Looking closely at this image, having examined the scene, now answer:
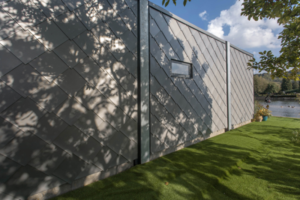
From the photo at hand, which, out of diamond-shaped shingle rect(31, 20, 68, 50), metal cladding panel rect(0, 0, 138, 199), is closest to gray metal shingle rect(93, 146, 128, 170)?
metal cladding panel rect(0, 0, 138, 199)

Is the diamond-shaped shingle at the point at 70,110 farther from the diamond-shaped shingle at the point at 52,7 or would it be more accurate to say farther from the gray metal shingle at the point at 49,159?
the diamond-shaped shingle at the point at 52,7

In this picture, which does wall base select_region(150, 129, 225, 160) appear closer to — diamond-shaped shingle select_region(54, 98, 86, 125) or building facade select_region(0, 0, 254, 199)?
building facade select_region(0, 0, 254, 199)

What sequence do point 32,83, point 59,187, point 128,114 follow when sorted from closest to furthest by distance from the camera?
point 32,83, point 59,187, point 128,114

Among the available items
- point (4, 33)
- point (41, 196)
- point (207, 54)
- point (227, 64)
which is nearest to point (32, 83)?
point (4, 33)

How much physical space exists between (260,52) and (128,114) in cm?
290

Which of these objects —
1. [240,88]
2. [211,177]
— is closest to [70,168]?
[211,177]

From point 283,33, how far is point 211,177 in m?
2.76

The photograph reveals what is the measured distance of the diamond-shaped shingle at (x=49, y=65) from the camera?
186 centimetres

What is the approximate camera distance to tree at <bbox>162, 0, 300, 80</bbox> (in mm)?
2283

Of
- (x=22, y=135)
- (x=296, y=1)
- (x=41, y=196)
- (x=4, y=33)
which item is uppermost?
(x=296, y=1)

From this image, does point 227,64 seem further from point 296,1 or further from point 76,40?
point 76,40

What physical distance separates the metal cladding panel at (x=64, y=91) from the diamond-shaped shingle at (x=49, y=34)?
11mm

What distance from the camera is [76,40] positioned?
217cm

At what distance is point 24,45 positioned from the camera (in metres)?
1.77
